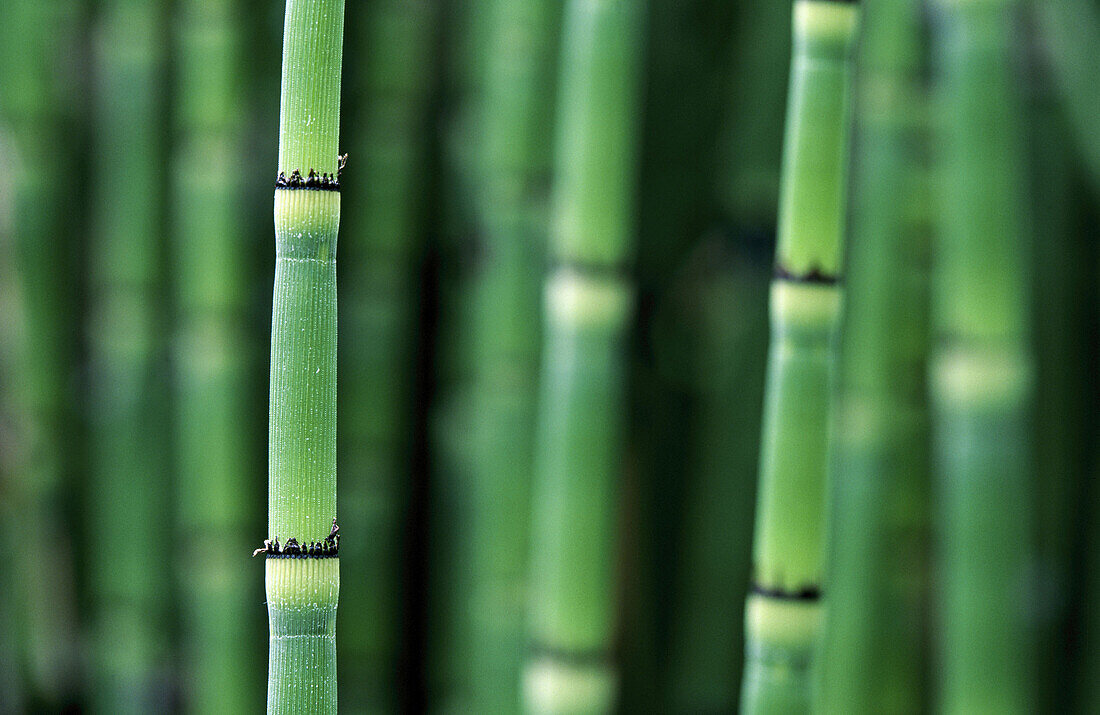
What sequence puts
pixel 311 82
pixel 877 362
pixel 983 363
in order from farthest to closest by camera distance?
pixel 877 362
pixel 983 363
pixel 311 82

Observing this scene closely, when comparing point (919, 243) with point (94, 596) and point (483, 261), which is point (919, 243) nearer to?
point (483, 261)

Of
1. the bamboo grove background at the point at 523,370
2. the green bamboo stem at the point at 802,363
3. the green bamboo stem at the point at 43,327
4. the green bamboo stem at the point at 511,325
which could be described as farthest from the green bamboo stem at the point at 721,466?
the green bamboo stem at the point at 43,327

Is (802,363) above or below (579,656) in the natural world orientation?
above

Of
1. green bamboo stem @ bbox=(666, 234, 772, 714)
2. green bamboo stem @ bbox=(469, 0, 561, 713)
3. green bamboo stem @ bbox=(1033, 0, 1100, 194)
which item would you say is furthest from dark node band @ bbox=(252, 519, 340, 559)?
green bamboo stem @ bbox=(1033, 0, 1100, 194)

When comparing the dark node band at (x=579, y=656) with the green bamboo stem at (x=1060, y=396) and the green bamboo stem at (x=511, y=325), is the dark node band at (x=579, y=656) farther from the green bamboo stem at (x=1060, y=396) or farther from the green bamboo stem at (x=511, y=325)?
the green bamboo stem at (x=1060, y=396)

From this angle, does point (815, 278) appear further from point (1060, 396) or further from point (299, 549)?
point (1060, 396)

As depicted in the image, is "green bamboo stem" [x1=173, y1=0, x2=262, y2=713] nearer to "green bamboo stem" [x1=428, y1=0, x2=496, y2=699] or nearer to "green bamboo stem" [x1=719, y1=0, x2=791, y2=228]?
"green bamboo stem" [x1=428, y1=0, x2=496, y2=699]

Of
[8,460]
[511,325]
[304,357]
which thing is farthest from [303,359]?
[8,460]

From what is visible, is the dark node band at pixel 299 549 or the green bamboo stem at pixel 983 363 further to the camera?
the green bamboo stem at pixel 983 363
